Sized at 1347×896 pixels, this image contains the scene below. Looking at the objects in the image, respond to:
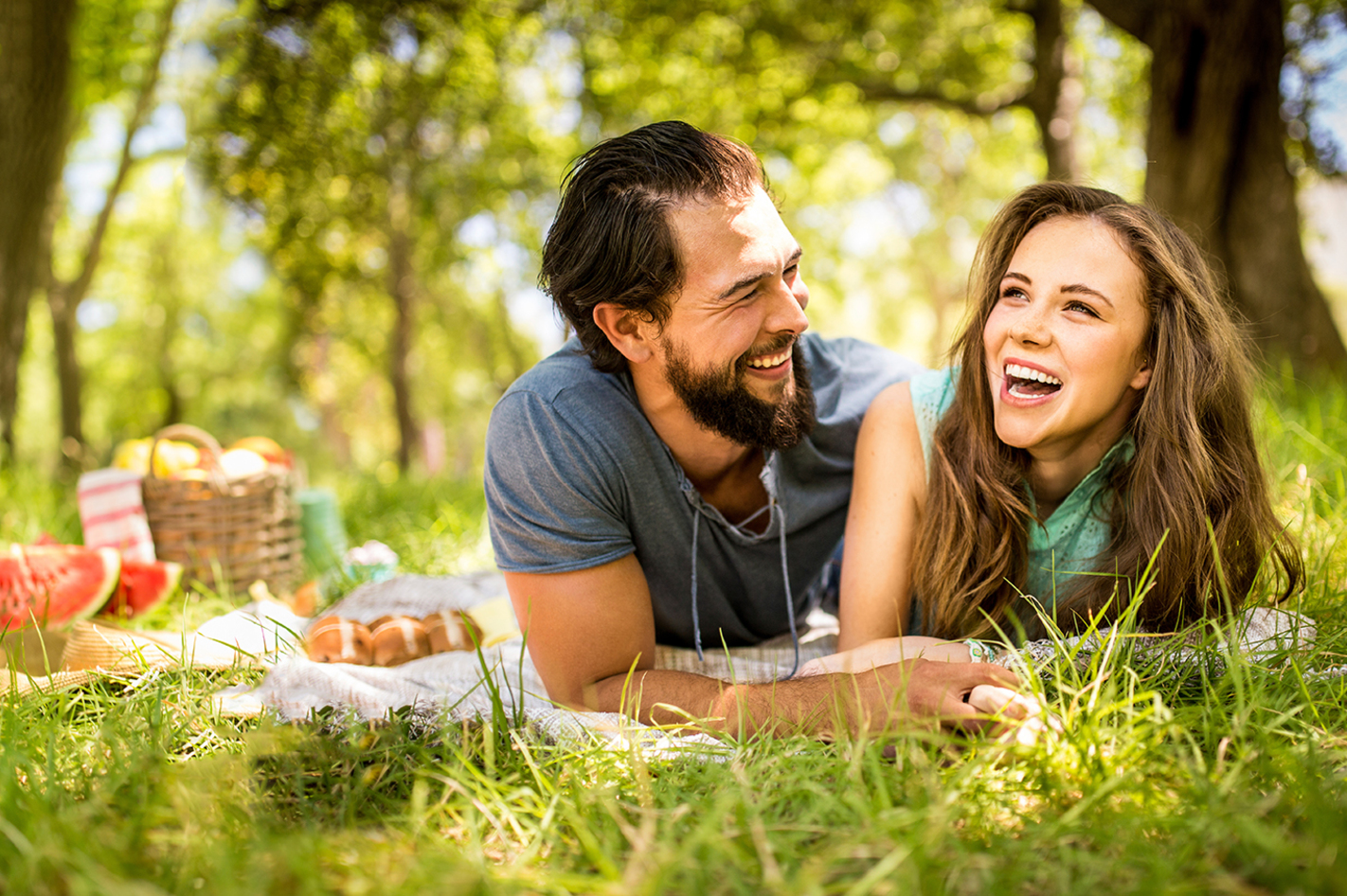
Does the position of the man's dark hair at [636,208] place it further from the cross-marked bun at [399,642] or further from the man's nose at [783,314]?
the cross-marked bun at [399,642]

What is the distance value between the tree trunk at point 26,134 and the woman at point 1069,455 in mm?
6821

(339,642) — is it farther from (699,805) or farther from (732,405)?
(699,805)

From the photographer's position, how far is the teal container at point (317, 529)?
477cm

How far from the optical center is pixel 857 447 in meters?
2.98

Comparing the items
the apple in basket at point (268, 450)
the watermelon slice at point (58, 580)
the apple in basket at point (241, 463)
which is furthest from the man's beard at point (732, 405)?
the apple in basket at point (268, 450)

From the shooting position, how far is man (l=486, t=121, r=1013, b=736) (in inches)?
106

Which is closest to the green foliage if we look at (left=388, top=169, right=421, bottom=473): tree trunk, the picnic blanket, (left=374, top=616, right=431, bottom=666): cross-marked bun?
(left=388, top=169, right=421, bottom=473): tree trunk

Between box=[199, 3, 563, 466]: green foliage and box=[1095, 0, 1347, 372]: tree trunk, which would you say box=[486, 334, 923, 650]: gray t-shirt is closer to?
box=[1095, 0, 1347, 372]: tree trunk

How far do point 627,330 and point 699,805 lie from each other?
5.53 feet

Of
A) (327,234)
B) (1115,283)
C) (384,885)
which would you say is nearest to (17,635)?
(384,885)

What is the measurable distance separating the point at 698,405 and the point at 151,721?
1710mm

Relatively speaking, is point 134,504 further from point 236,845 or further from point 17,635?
point 236,845

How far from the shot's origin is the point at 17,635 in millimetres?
2641

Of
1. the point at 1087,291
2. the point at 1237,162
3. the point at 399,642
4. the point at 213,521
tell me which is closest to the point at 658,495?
the point at 399,642
